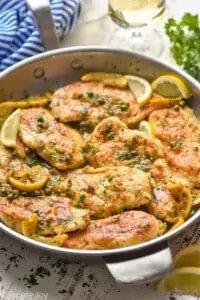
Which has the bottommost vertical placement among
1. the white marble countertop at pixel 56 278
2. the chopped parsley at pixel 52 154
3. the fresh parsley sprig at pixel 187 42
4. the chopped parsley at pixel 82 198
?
the white marble countertop at pixel 56 278

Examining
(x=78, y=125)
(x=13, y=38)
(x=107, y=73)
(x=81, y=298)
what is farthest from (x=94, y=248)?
(x=13, y=38)

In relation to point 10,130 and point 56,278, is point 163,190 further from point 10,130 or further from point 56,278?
point 10,130

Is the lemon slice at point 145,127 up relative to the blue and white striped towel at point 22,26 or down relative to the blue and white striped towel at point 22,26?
down

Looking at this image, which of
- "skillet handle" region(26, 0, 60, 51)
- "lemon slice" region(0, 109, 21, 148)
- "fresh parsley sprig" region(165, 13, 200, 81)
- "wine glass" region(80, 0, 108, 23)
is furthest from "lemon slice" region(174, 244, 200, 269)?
"wine glass" region(80, 0, 108, 23)

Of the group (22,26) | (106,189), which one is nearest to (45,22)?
(22,26)

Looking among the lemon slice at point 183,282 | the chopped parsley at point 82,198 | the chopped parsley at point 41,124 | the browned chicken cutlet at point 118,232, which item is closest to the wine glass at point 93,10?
the chopped parsley at point 41,124

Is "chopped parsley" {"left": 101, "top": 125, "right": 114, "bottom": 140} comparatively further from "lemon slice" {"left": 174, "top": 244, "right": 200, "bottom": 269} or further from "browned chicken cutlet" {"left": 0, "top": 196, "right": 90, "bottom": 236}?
"lemon slice" {"left": 174, "top": 244, "right": 200, "bottom": 269}

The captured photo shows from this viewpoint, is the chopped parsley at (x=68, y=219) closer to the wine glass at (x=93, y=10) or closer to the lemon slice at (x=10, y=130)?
the lemon slice at (x=10, y=130)
